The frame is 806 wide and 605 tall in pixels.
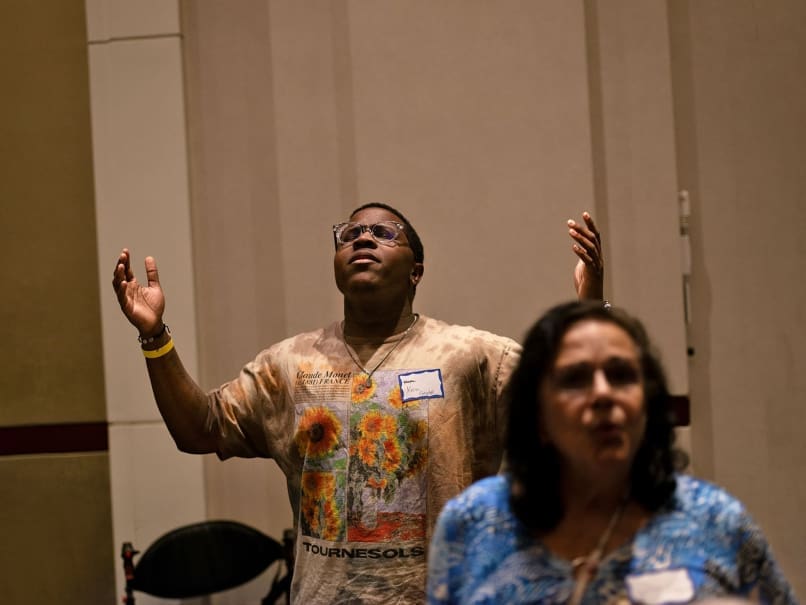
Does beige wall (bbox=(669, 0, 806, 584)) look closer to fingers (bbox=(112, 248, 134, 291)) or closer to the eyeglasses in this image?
the eyeglasses

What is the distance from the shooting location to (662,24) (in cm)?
390

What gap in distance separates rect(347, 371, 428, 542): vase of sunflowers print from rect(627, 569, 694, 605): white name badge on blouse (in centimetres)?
112

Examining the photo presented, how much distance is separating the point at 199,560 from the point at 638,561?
250 cm

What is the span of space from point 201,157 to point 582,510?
2916 mm

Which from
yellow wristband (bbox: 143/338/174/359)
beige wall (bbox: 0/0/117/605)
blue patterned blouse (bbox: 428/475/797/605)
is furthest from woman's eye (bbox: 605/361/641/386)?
beige wall (bbox: 0/0/117/605)

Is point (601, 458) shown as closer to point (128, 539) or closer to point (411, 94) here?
point (411, 94)

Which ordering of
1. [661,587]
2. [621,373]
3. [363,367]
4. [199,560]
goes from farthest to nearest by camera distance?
[199,560], [363,367], [621,373], [661,587]

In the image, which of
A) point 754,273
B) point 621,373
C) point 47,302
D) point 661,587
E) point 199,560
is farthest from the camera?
point 47,302

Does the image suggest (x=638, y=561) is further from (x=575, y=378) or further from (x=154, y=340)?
(x=154, y=340)

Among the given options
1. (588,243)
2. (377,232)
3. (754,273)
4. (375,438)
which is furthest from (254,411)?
(754,273)

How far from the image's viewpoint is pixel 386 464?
258 cm

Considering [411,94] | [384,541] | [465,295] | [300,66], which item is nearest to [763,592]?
[384,541]

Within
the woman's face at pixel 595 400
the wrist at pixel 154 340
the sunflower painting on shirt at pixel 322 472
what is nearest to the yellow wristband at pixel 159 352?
the wrist at pixel 154 340

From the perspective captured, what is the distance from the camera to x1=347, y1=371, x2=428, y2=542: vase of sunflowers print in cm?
254
